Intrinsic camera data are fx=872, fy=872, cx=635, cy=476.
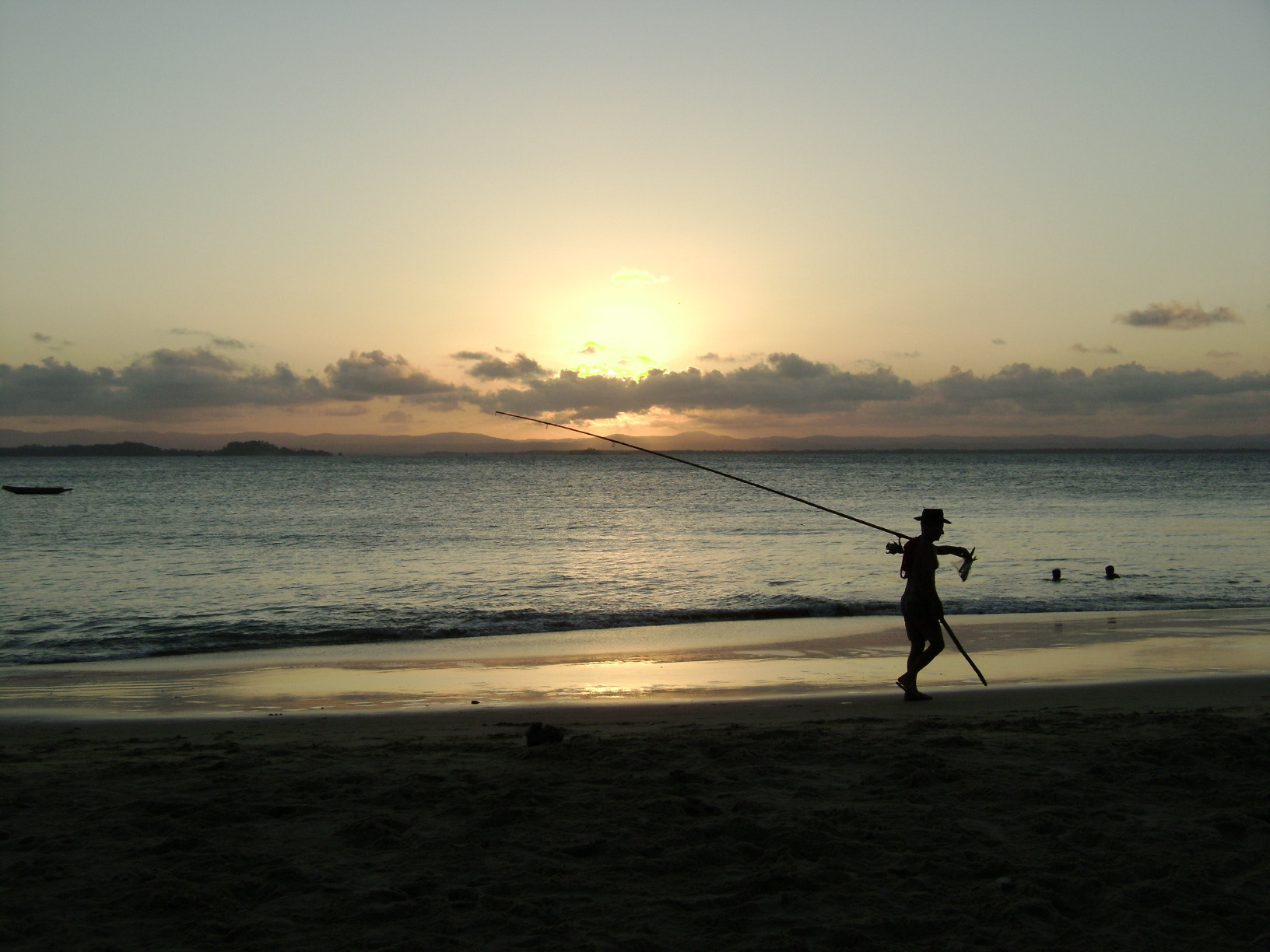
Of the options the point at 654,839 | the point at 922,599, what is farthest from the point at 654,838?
the point at 922,599

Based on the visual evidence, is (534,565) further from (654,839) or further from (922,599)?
(654,839)

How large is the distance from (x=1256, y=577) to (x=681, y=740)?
17.7 m

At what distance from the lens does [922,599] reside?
8.62 m

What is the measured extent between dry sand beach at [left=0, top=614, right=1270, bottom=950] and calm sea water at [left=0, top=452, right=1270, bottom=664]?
786 centimetres

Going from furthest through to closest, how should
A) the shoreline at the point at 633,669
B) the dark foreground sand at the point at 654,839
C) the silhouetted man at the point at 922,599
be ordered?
the shoreline at the point at 633,669 < the silhouetted man at the point at 922,599 < the dark foreground sand at the point at 654,839

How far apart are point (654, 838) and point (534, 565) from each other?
18402 mm

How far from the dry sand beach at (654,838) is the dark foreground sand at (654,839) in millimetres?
18

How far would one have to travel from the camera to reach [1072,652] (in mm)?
11555

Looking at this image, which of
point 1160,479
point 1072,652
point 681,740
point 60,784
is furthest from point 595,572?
point 1160,479

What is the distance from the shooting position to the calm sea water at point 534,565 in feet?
49.3

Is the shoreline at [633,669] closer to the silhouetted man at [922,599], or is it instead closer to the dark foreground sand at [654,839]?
the silhouetted man at [922,599]

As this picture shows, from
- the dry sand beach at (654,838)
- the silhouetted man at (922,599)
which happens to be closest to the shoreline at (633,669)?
the silhouetted man at (922,599)

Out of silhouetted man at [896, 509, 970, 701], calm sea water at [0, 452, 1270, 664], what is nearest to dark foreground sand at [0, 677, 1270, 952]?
silhouetted man at [896, 509, 970, 701]

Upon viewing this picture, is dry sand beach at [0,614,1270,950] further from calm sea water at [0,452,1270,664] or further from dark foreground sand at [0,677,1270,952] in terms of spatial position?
calm sea water at [0,452,1270,664]
